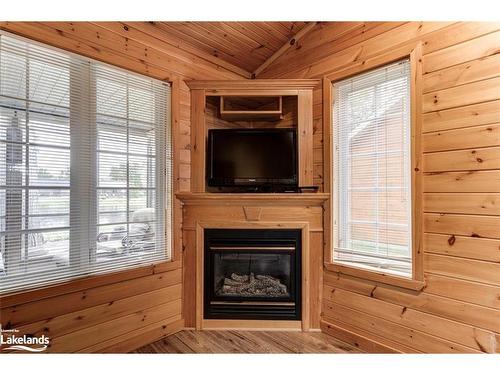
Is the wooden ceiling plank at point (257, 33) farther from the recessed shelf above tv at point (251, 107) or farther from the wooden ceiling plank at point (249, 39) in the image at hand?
the recessed shelf above tv at point (251, 107)

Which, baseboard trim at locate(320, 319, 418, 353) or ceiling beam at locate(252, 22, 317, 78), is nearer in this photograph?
baseboard trim at locate(320, 319, 418, 353)

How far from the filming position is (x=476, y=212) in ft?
5.14

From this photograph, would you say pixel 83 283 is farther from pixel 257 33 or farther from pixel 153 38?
pixel 257 33

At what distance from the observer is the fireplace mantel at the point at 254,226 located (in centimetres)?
222

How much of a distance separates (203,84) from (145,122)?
0.65m

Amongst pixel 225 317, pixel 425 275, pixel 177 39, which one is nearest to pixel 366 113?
pixel 425 275

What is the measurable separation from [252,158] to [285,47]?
1246 mm

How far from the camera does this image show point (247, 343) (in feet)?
6.59

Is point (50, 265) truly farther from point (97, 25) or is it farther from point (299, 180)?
point (299, 180)

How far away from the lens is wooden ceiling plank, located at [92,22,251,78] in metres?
1.97

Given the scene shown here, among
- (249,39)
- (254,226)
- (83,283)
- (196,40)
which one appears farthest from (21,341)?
(249,39)

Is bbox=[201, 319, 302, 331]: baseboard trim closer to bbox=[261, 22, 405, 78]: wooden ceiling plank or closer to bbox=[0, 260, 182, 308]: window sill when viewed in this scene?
bbox=[0, 260, 182, 308]: window sill

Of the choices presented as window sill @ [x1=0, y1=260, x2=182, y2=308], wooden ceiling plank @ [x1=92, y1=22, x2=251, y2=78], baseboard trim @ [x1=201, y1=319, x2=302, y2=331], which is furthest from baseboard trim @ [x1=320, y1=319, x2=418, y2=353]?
wooden ceiling plank @ [x1=92, y1=22, x2=251, y2=78]

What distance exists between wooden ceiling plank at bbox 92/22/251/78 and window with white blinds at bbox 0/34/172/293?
293 mm
